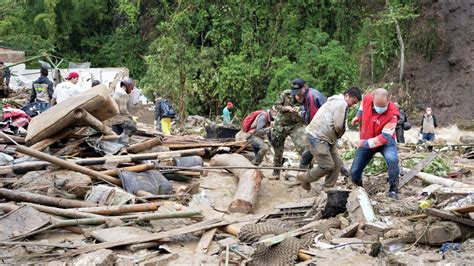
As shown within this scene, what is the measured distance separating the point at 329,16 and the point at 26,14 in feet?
60.9

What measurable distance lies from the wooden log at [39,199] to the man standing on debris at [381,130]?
343cm

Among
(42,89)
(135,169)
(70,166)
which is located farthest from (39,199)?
(42,89)

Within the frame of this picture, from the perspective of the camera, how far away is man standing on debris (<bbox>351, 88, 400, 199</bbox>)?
24.0ft

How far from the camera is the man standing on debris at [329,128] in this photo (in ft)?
25.3

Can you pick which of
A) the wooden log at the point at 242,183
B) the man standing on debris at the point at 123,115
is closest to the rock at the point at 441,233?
the wooden log at the point at 242,183

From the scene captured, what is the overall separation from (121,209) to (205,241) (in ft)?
3.79

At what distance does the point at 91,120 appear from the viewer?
854cm

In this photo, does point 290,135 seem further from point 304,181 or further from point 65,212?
point 65,212

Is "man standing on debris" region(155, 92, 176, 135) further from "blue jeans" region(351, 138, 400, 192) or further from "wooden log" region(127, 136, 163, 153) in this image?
"blue jeans" region(351, 138, 400, 192)

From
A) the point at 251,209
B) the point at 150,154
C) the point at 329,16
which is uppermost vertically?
the point at 329,16

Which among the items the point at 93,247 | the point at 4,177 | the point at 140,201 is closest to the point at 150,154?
the point at 140,201

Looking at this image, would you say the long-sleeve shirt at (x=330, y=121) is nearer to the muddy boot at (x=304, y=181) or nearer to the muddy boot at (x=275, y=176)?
the muddy boot at (x=304, y=181)

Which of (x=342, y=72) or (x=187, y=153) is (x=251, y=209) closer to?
(x=187, y=153)

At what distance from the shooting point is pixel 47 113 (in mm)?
9039
